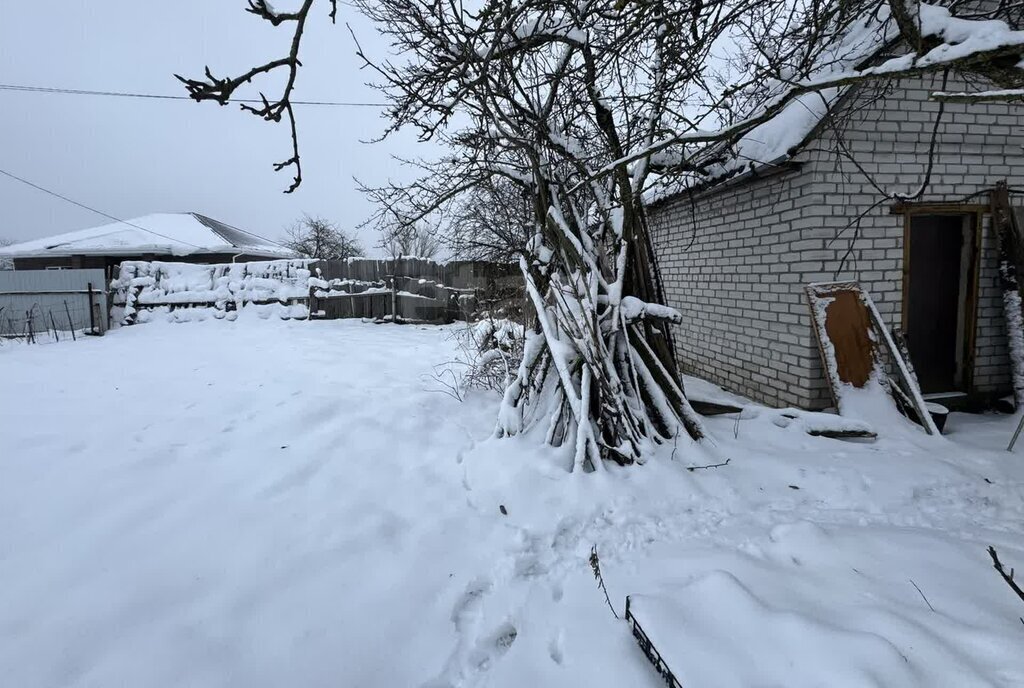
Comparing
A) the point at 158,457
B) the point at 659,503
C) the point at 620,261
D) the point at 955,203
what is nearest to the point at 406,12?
the point at 620,261

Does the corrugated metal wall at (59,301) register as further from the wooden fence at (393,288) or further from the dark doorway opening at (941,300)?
the dark doorway opening at (941,300)

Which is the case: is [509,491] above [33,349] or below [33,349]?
below

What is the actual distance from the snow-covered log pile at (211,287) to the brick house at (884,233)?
9715 mm

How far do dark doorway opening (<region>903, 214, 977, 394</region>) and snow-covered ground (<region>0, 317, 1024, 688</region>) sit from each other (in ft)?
2.77

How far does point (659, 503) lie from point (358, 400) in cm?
302

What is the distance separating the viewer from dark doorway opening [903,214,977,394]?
4629 mm

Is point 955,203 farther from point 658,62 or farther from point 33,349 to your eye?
point 33,349

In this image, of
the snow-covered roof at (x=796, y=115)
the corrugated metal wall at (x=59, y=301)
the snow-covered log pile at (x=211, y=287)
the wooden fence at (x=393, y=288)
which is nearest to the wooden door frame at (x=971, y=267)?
the snow-covered roof at (x=796, y=115)

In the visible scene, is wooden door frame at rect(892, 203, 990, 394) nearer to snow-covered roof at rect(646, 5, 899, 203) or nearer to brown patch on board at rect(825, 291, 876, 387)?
brown patch on board at rect(825, 291, 876, 387)

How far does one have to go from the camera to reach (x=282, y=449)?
343cm

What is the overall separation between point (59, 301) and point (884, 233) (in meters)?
13.9

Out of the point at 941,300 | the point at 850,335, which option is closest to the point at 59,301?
the point at 850,335

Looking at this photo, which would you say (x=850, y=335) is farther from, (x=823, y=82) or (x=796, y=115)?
(x=823, y=82)

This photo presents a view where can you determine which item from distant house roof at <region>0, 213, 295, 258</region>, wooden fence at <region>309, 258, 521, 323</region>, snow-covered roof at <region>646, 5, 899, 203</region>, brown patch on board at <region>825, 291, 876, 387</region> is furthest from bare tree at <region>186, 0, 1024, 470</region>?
distant house roof at <region>0, 213, 295, 258</region>
